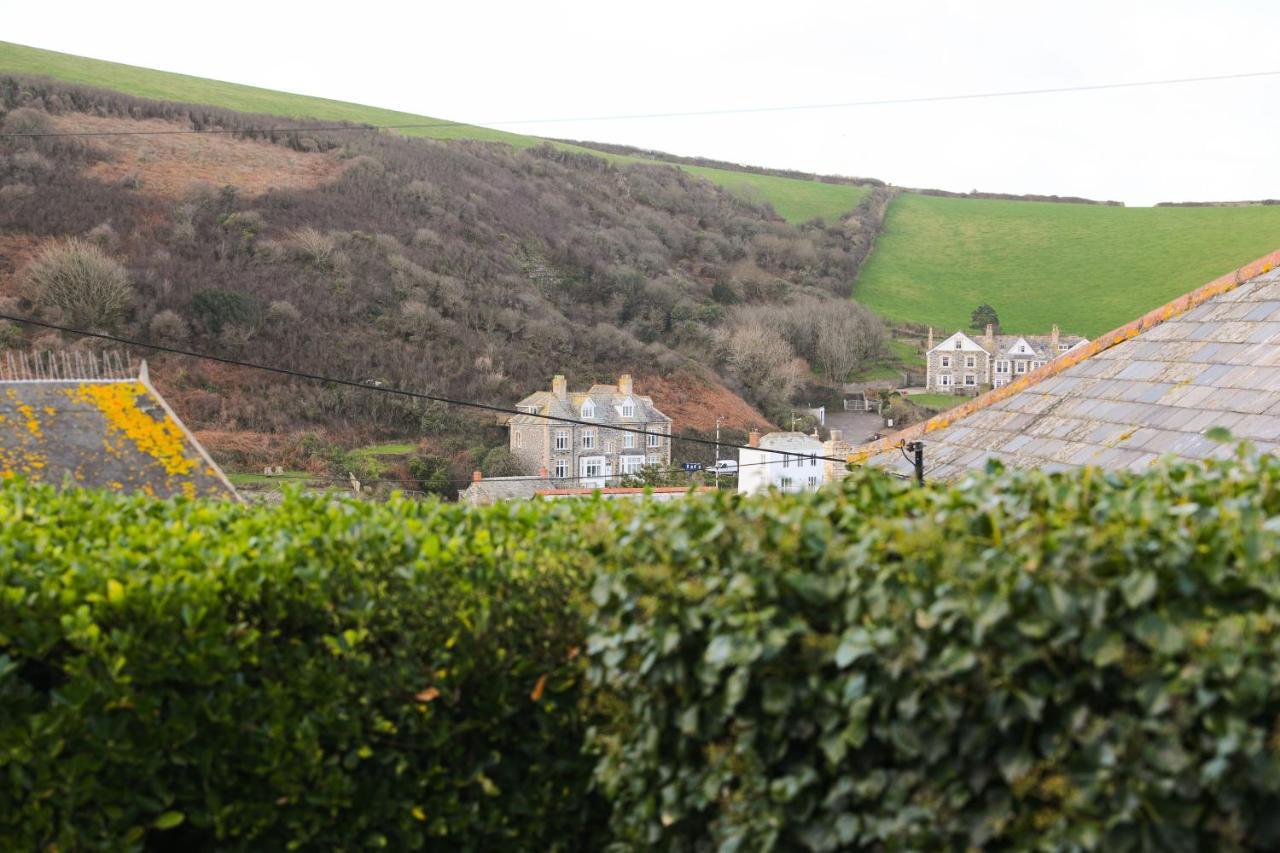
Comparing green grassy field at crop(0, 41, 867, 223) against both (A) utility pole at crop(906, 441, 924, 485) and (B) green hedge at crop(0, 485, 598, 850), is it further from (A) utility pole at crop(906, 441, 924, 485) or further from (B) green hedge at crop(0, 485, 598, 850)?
(B) green hedge at crop(0, 485, 598, 850)

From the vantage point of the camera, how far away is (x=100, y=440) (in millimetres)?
8945

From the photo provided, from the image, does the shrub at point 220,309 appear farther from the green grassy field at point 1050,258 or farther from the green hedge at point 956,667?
the green hedge at point 956,667

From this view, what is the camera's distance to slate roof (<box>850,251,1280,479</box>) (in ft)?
22.4

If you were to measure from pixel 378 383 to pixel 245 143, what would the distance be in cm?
2802

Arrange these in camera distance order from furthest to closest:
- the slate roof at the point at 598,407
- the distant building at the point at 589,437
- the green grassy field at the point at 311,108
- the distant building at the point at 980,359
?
the green grassy field at the point at 311,108 → the distant building at the point at 980,359 → the slate roof at the point at 598,407 → the distant building at the point at 589,437

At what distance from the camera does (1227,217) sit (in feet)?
297

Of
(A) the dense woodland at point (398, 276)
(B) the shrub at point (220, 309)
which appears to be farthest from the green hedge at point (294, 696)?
(B) the shrub at point (220, 309)

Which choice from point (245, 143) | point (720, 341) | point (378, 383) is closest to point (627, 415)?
point (378, 383)

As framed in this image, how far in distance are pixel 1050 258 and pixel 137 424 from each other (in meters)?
89.3

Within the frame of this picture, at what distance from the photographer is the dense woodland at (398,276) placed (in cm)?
4775

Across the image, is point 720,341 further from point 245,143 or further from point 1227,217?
point 1227,217

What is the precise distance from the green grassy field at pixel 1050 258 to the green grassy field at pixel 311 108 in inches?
290

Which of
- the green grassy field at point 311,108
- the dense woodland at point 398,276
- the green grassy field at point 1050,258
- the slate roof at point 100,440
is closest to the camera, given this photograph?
the slate roof at point 100,440

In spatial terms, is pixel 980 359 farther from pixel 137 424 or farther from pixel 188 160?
pixel 137 424
